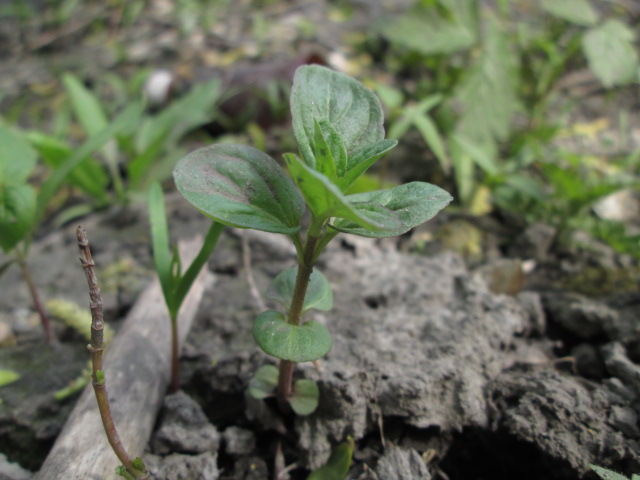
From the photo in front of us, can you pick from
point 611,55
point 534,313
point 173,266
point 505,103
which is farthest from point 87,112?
point 611,55

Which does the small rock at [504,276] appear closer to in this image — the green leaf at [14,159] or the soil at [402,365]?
the soil at [402,365]

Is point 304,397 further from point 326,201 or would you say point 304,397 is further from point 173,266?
point 326,201

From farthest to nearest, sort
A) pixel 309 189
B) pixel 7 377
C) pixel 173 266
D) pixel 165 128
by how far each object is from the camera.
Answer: pixel 165 128
pixel 7 377
pixel 173 266
pixel 309 189

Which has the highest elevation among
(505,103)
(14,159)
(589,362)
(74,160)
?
(14,159)

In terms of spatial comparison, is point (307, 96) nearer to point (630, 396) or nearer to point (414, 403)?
point (414, 403)

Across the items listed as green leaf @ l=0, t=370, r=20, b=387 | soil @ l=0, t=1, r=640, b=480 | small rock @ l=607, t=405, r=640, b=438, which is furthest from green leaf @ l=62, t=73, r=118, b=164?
small rock @ l=607, t=405, r=640, b=438

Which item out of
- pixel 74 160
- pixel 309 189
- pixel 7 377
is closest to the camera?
pixel 309 189

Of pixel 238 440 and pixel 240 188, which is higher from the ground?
pixel 240 188

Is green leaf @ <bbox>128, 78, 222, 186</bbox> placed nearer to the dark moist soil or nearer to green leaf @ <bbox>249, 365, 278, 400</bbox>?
the dark moist soil

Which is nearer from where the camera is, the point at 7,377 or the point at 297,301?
the point at 297,301

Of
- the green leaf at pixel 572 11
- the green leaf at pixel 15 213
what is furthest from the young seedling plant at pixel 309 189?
the green leaf at pixel 572 11
